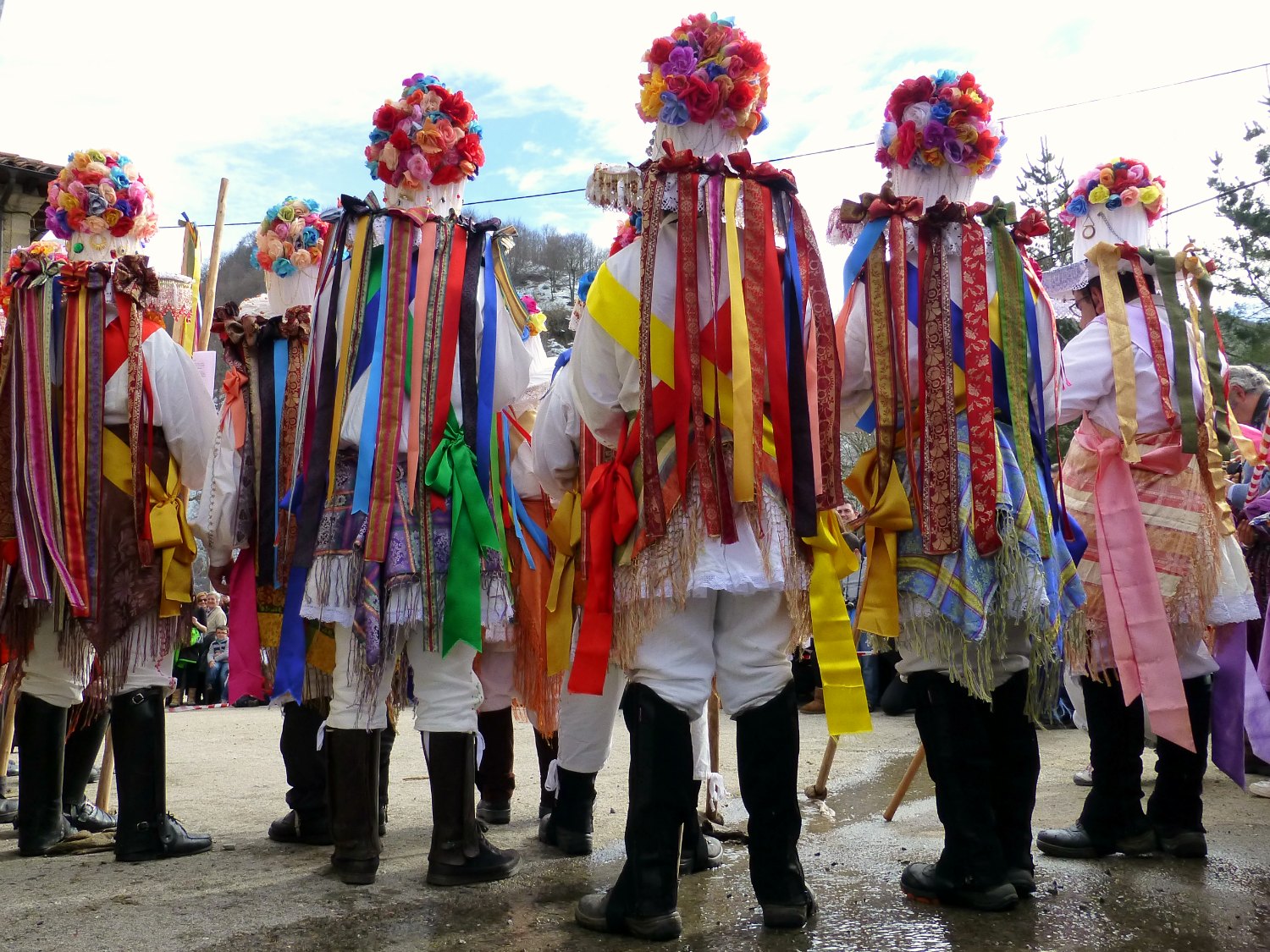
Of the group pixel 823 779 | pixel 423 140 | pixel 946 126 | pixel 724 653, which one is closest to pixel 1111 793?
pixel 823 779

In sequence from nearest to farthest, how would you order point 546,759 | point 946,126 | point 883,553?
point 883,553
point 946,126
point 546,759

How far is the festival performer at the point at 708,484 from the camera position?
111 inches

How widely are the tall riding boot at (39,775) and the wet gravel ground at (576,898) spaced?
11 cm

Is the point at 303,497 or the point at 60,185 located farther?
the point at 60,185

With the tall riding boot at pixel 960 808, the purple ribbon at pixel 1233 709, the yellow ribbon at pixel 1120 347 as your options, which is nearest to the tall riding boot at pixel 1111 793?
the purple ribbon at pixel 1233 709

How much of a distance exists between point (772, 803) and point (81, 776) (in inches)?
111

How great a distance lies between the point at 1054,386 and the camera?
11.1 feet

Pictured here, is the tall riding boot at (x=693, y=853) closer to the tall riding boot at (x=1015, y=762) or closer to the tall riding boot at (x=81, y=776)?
the tall riding boot at (x=1015, y=762)

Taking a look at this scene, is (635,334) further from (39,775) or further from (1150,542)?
(39,775)

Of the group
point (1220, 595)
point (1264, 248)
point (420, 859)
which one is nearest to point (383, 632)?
point (420, 859)

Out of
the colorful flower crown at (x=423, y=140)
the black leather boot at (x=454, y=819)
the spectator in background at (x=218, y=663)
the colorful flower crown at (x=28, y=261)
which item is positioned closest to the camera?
the black leather boot at (x=454, y=819)

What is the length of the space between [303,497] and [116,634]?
34.6 inches

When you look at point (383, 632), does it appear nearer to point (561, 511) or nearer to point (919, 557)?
point (561, 511)

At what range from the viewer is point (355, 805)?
330 cm
